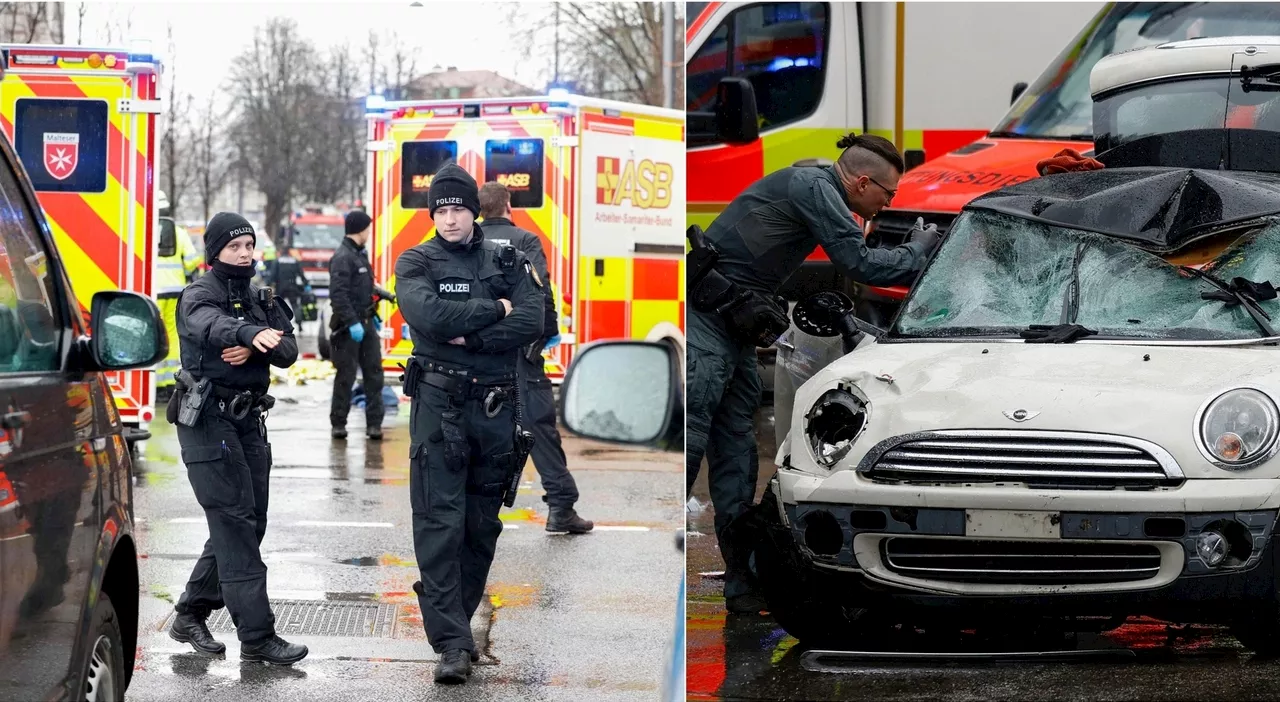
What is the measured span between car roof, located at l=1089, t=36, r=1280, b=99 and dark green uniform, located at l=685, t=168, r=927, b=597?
1210mm

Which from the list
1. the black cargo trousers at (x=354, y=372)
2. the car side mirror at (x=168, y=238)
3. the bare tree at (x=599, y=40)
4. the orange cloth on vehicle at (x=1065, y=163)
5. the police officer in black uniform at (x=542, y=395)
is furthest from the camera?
the bare tree at (x=599, y=40)

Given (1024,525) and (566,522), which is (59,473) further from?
(566,522)

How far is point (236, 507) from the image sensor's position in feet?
17.6

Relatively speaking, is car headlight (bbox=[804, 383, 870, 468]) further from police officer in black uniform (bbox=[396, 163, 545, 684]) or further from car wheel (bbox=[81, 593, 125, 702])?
police officer in black uniform (bbox=[396, 163, 545, 684])

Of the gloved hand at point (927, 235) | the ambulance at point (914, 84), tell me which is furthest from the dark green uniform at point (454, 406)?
the gloved hand at point (927, 235)

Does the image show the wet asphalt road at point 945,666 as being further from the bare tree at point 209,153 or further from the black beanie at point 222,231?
the bare tree at point 209,153

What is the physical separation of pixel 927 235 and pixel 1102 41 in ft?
5.55

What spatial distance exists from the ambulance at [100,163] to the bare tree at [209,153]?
12.0m

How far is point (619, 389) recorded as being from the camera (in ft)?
10.2

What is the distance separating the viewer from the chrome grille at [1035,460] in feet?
11.1

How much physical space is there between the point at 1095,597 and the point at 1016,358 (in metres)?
0.53

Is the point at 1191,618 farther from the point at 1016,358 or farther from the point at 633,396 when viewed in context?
the point at 633,396

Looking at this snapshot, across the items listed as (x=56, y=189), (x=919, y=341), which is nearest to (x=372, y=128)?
(x=56, y=189)

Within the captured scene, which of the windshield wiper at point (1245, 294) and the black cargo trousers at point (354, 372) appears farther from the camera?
the black cargo trousers at point (354, 372)
